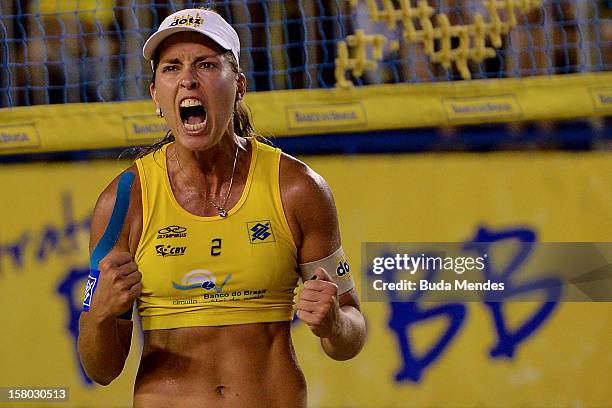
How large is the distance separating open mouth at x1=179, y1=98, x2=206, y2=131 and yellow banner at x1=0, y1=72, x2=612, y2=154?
142cm

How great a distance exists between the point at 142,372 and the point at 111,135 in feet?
5.48

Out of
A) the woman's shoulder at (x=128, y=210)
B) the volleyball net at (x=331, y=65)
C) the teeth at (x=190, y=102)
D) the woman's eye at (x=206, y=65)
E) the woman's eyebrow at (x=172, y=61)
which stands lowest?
Result: the woman's shoulder at (x=128, y=210)

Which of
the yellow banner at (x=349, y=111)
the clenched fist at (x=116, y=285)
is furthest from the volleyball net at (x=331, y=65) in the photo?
the clenched fist at (x=116, y=285)

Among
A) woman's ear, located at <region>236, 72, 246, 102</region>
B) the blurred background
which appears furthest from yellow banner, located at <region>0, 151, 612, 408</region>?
woman's ear, located at <region>236, 72, 246, 102</region>

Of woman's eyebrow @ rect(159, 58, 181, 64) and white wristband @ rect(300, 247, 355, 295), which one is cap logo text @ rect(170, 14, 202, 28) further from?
white wristband @ rect(300, 247, 355, 295)

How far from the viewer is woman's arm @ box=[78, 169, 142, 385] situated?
2.05 m

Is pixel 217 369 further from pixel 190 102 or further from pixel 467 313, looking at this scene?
pixel 467 313

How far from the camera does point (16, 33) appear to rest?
3.93m

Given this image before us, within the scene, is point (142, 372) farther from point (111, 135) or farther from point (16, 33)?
point (16, 33)

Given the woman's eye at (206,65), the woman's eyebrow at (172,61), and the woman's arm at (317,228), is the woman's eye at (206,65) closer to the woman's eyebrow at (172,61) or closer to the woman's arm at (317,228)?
the woman's eyebrow at (172,61)

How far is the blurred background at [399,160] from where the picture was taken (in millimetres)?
3723

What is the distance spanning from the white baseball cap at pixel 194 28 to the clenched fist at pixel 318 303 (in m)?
0.60

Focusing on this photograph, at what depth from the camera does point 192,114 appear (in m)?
2.29

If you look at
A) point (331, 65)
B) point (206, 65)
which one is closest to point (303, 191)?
point (206, 65)
